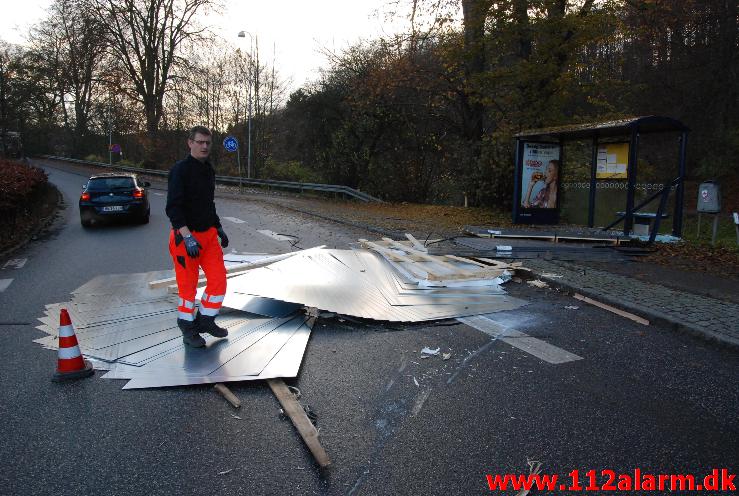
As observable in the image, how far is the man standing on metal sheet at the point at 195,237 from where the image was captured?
471cm

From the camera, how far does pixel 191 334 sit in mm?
4852

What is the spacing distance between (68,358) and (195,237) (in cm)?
136

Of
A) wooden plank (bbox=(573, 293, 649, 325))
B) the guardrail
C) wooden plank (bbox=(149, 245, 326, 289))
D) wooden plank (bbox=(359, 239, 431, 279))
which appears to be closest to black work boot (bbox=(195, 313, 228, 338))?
wooden plank (bbox=(149, 245, 326, 289))

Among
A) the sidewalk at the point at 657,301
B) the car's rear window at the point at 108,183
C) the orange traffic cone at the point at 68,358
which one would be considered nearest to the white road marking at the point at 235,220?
the car's rear window at the point at 108,183

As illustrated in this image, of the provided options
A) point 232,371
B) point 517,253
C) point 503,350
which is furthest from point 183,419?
point 517,253

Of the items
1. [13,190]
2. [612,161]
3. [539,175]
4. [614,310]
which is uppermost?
[612,161]

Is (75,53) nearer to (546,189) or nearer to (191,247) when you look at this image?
(546,189)

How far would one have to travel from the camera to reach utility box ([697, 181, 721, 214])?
11867 millimetres

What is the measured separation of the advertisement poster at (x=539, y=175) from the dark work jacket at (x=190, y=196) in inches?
429

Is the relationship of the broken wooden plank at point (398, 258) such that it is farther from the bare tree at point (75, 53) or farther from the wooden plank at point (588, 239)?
the bare tree at point (75, 53)

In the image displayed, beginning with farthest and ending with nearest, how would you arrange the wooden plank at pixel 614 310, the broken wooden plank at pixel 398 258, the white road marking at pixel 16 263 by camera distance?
1. the white road marking at pixel 16 263
2. the broken wooden plank at pixel 398 258
3. the wooden plank at pixel 614 310

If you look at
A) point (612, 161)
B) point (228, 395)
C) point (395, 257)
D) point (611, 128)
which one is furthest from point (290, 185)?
point (228, 395)

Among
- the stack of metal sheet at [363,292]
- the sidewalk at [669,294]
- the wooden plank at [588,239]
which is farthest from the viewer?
the wooden plank at [588,239]

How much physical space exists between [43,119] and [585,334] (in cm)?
6107
